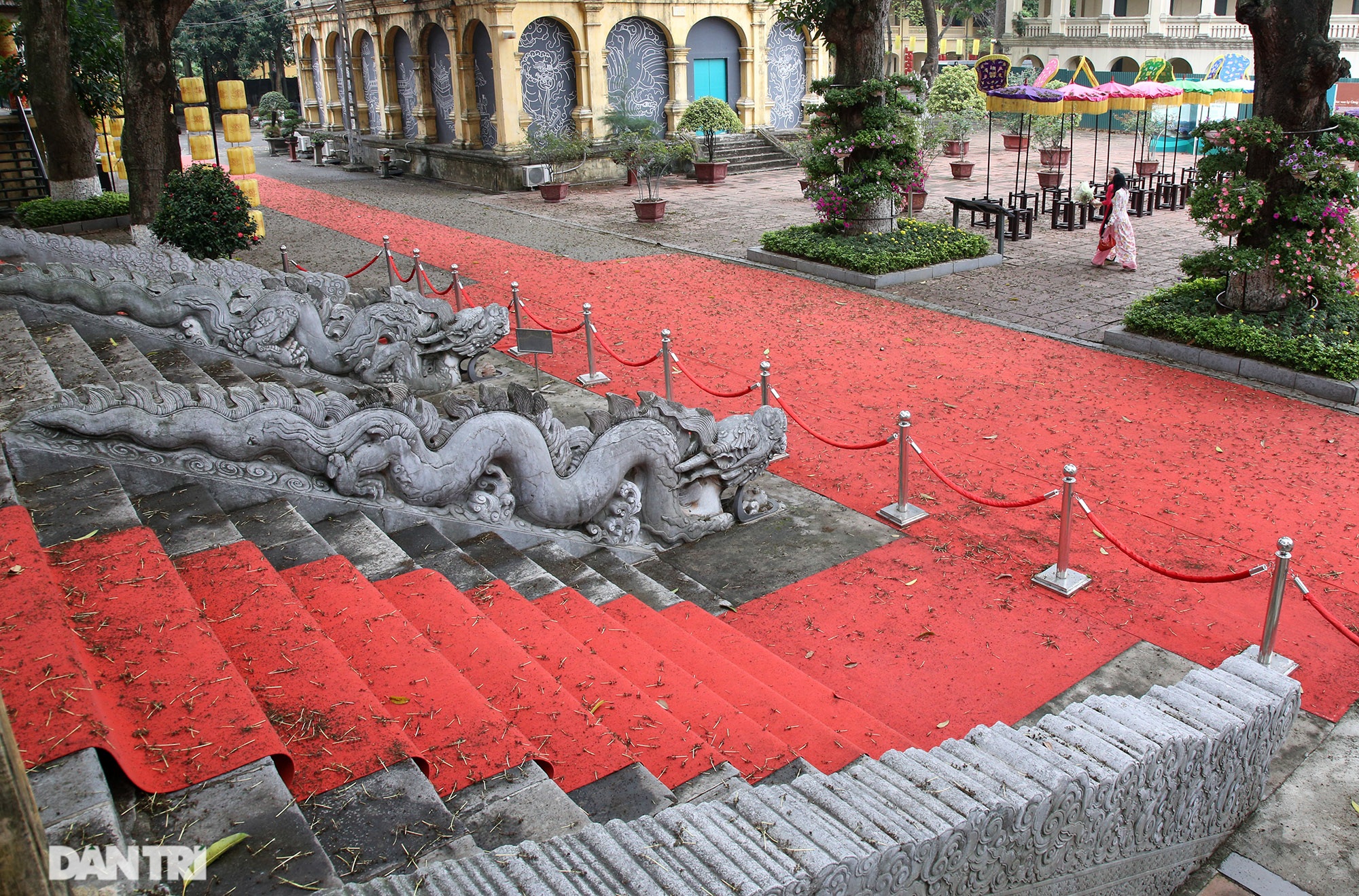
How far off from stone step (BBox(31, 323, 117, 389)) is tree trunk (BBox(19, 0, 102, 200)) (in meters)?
11.8

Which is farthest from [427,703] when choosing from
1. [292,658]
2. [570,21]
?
[570,21]

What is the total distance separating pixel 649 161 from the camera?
2052 centimetres

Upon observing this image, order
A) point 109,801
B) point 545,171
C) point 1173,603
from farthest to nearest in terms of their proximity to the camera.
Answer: point 545,171
point 1173,603
point 109,801

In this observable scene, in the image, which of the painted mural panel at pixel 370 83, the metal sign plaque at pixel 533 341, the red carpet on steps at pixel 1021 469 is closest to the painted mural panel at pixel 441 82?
the painted mural panel at pixel 370 83

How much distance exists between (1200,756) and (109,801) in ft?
12.6

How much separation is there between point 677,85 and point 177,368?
71.9ft

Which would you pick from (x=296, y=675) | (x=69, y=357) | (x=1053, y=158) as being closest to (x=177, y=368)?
(x=69, y=357)

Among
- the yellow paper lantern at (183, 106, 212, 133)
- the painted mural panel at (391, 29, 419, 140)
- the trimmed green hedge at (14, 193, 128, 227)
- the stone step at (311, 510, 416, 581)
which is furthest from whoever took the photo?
the painted mural panel at (391, 29, 419, 140)

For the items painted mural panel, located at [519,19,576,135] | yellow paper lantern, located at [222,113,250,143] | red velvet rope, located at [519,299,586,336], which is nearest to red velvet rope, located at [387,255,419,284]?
red velvet rope, located at [519,299,586,336]

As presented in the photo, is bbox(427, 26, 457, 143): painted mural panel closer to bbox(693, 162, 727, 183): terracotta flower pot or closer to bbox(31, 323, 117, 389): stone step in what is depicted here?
bbox(693, 162, 727, 183): terracotta flower pot

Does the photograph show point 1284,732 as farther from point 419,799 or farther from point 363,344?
point 363,344

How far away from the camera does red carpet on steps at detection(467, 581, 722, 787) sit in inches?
153

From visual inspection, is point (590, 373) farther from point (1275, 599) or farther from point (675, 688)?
point (1275, 599)

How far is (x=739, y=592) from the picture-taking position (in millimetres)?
6406
